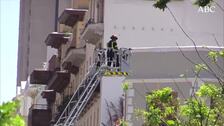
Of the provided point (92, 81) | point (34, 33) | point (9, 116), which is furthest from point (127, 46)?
point (34, 33)

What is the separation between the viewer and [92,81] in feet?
134

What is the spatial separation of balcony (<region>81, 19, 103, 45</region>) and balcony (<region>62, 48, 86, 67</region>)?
3.95 meters

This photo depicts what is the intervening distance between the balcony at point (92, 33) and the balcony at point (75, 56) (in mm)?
3949

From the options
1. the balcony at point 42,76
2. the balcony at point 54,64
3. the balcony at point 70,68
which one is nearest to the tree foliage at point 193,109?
the balcony at point 70,68

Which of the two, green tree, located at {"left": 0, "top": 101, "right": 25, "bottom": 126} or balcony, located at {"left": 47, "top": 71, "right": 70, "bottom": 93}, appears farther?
balcony, located at {"left": 47, "top": 71, "right": 70, "bottom": 93}

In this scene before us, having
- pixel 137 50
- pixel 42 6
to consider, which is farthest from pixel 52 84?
pixel 42 6

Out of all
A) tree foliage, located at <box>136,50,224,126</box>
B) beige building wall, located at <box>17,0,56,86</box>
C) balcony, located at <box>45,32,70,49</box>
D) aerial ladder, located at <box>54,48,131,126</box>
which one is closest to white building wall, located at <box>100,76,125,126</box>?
aerial ladder, located at <box>54,48,131,126</box>

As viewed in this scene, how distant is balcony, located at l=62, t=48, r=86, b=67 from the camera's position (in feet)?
174

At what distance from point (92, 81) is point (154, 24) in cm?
671

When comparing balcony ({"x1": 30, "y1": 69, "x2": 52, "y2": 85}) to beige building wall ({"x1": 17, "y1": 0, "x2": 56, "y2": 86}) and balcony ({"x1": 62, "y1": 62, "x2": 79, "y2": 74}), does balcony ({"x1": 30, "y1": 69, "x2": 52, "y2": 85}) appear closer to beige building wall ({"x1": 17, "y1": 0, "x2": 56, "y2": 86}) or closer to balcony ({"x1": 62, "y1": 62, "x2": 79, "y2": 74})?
balcony ({"x1": 62, "y1": 62, "x2": 79, "y2": 74})

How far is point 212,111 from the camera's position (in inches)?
824

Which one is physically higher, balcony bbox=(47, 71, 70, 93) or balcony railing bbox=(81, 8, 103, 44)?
balcony railing bbox=(81, 8, 103, 44)

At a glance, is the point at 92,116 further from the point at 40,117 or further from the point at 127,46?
the point at 40,117

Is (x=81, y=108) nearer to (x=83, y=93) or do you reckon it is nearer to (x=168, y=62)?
(x=83, y=93)
